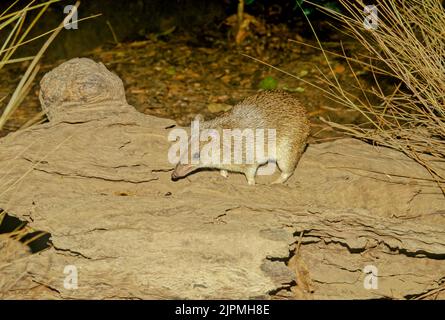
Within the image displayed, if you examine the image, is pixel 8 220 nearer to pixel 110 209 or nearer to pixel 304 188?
pixel 110 209

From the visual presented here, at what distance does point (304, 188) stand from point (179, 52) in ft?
11.4

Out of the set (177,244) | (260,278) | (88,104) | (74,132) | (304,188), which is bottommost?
(260,278)

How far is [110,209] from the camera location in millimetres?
3086

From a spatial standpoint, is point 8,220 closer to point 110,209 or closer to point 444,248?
point 110,209

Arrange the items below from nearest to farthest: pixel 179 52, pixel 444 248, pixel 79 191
Answer: pixel 444 248
pixel 79 191
pixel 179 52

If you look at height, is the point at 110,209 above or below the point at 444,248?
above

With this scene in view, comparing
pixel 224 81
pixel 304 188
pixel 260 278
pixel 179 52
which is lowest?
pixel 260 278

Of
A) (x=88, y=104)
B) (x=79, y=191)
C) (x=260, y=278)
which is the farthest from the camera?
(x=88, y=104)


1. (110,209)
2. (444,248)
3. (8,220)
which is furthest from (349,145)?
(8,220)

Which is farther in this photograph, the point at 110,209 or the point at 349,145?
the point at 349,145

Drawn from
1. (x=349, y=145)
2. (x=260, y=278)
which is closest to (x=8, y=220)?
(x=260, y=278)

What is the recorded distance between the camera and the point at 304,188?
3.48m

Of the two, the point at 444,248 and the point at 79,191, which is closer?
the point at 444,248

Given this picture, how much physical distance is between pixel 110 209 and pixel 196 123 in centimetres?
86
